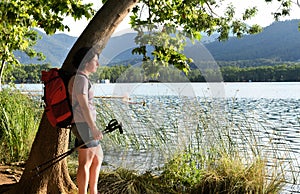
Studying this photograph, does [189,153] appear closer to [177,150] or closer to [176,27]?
[177,150]

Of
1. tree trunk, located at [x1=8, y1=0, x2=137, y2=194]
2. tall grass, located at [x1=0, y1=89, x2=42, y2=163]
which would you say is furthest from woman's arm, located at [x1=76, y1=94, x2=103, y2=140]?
tall grass, located at [x1=0, y1=89, x2=42, y2=163]

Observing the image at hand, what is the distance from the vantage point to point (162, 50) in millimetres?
4652

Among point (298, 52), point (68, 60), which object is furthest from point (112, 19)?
point (298, 52)

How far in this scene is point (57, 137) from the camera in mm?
3725

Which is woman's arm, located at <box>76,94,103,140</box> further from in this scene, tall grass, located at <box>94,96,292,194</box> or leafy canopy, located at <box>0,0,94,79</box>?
leafy canopy, located at <box>0,0,94,79</box>

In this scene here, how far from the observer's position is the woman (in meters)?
2.89

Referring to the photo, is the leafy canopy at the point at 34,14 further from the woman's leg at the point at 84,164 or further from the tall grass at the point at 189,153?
the woman's leg at the point at 84,164

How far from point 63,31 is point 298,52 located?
1787 inches

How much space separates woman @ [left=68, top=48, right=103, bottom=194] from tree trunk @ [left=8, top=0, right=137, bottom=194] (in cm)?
Result: 64

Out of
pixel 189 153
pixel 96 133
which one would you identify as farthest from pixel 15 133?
pixel 96 133

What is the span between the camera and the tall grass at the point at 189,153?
4.28m

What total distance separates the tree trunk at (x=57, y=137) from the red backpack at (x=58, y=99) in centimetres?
64

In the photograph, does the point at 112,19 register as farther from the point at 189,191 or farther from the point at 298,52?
the point at 298,52

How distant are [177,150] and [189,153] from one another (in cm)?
17
